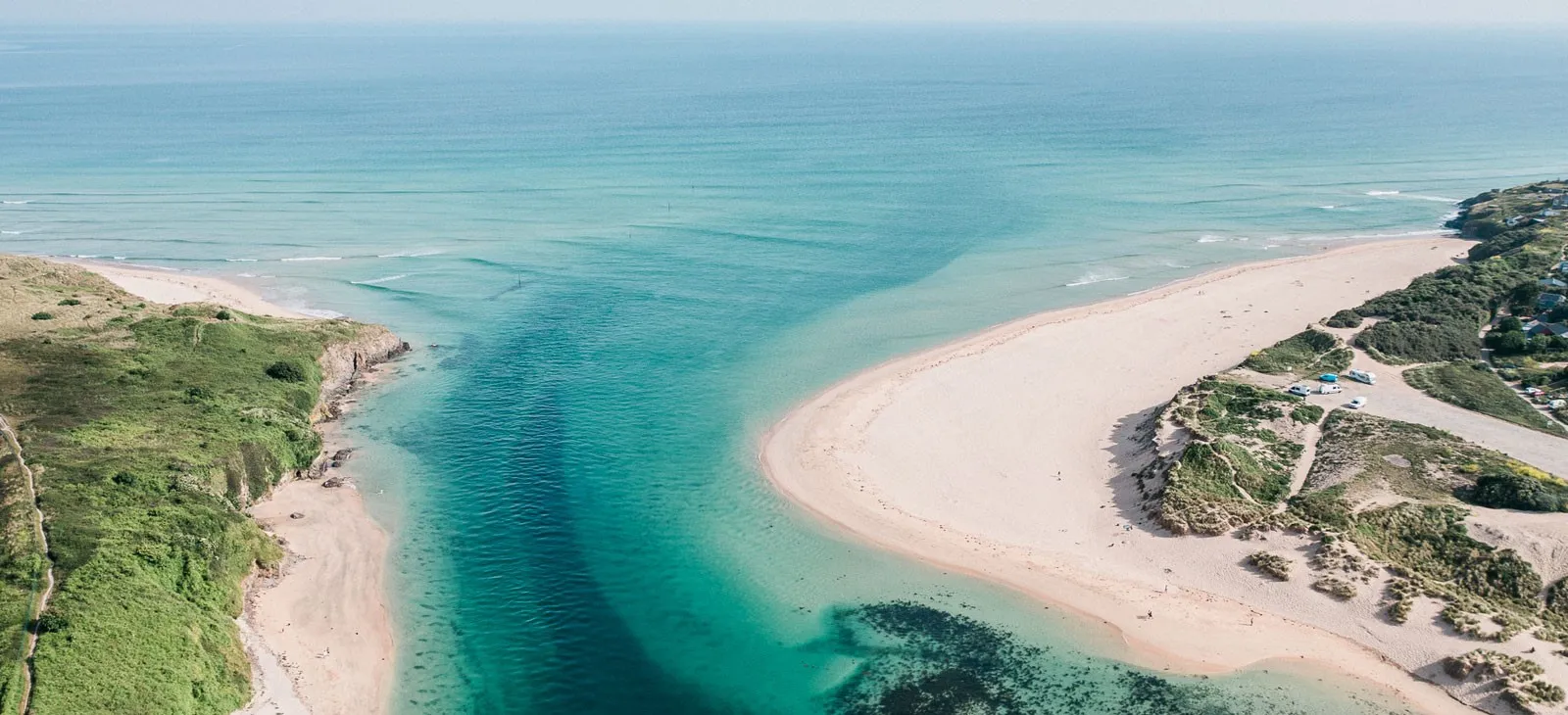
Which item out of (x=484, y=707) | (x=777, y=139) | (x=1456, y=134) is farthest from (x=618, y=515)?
(x=1456, y=134)

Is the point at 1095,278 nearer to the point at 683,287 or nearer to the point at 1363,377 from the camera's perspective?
the point at 1363,377

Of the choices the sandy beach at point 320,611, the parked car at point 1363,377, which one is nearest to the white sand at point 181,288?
the sandy beach at point 320,611

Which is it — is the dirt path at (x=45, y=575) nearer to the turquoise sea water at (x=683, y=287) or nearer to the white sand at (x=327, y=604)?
the white sand at (x=327, y=604)

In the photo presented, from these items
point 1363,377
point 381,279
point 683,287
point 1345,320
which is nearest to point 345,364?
point 381,279

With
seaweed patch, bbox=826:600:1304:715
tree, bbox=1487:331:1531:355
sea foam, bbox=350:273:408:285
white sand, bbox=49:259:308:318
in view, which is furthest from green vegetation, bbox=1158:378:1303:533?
sea foam, bbox=350:273:408:285

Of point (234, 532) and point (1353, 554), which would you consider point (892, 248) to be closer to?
point (1353, 554)

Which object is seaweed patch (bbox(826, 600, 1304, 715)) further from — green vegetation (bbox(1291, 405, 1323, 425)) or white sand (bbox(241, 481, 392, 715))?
green vegetation (bbox(1291, 405, 1323, 425))
